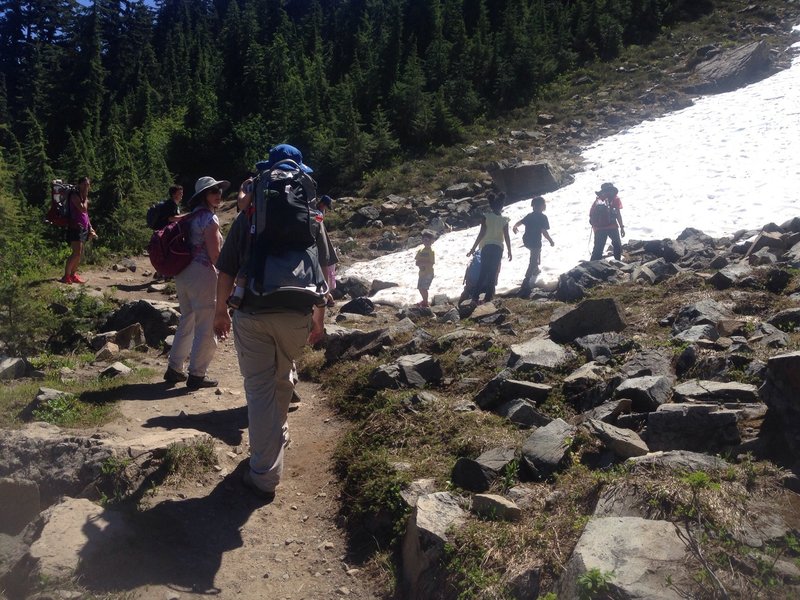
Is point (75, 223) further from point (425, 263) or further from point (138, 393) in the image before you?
point (138, 393)

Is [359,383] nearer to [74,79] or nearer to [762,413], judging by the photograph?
[762,413]

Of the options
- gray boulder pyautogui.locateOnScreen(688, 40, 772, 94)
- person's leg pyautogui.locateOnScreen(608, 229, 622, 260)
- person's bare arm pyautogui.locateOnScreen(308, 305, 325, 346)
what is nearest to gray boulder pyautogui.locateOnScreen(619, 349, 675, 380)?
person's bare arm pyautogui.locateOnScreen(308, 305, 325, 346)

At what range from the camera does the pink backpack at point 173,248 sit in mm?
6207

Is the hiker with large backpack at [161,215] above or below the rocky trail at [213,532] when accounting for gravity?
above

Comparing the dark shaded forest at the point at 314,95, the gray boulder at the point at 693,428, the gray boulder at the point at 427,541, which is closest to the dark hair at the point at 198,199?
the gray boulder at the point at 427,541

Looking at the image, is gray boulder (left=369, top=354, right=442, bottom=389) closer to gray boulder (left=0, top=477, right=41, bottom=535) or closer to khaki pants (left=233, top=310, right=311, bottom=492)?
khaki pants (left=233, top=310, right=311, bottom=492)

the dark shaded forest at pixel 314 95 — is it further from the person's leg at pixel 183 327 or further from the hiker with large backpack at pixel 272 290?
the hiker with large backpack at pixel 272 290

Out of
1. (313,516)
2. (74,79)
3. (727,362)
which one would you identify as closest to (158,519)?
(313,516)

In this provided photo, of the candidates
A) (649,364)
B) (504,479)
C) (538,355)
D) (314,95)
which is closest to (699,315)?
(649,364)

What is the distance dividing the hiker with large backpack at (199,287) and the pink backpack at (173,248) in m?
0.02

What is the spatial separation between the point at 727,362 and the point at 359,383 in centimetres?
313

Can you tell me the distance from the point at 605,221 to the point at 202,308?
27.5 ft

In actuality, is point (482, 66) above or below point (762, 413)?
above

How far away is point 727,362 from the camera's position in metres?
5.41
